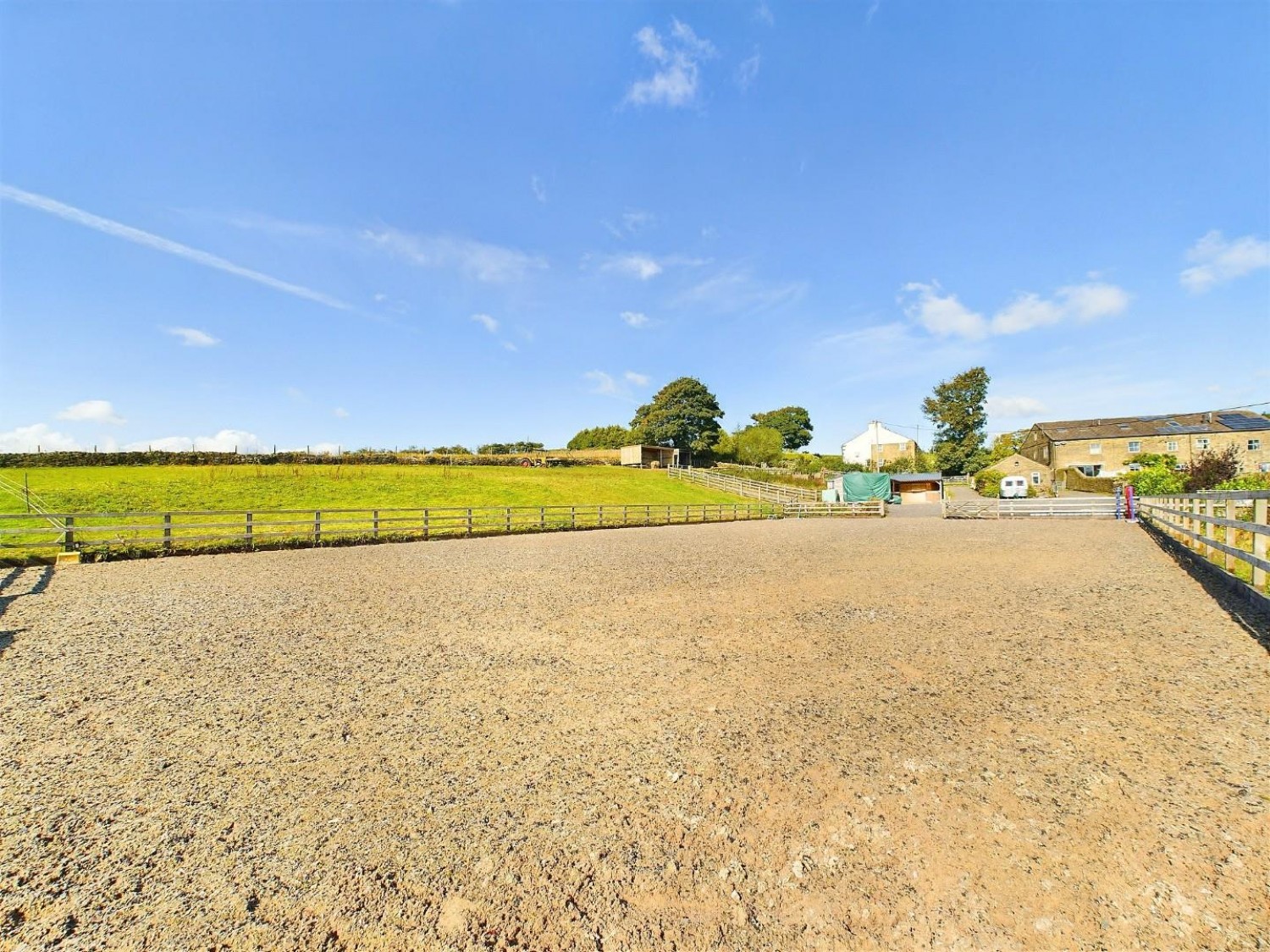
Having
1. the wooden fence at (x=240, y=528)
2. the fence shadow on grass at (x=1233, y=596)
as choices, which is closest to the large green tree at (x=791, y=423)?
the wooden fence at (x=240, y=528)

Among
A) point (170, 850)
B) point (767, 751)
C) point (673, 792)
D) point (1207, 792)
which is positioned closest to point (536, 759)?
point (673, 792)

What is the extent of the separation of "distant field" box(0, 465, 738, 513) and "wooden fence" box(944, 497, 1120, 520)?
15.4 m

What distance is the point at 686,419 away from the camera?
6475 cm

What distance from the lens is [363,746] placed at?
365 cm

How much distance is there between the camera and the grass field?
1455cm

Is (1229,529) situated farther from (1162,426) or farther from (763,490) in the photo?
(1162,426)

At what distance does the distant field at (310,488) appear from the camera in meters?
22.1

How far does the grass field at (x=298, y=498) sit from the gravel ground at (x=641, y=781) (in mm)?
8665

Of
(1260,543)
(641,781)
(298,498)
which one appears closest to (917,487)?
(1260,543)

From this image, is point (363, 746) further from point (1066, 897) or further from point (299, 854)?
point (1066, 897)

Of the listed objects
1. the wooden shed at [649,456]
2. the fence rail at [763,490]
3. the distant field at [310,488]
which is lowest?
the fence rail at [763,490]

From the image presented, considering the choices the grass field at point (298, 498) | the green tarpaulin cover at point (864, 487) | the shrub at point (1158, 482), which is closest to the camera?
the grass field at point (298, 498)

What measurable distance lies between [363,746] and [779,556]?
1039 centimetres

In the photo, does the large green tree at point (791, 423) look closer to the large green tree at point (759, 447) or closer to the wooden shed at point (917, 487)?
the large green tree at point (759, 447)
